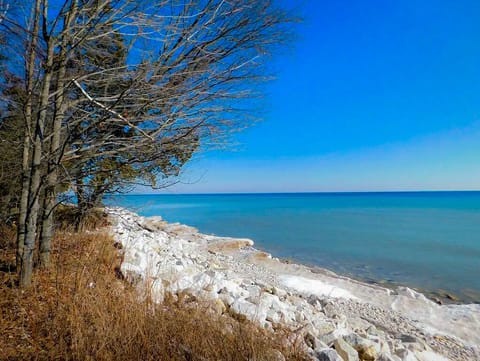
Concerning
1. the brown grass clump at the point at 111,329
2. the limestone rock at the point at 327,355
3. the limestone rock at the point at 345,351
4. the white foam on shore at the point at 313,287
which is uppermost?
the brown grass clump at the point at 111,329

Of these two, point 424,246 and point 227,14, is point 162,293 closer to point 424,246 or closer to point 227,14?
point 227,14

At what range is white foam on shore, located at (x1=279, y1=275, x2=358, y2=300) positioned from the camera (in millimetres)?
6371

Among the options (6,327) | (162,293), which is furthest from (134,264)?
(6,327)

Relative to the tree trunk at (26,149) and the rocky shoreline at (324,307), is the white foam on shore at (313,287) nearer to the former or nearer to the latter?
the rocky shoreline at (324,307)

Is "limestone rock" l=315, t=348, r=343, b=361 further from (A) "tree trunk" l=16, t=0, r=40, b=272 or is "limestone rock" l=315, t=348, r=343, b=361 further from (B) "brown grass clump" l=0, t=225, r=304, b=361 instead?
(A) "tree trunk" l=16, t=0, r=40, b=272

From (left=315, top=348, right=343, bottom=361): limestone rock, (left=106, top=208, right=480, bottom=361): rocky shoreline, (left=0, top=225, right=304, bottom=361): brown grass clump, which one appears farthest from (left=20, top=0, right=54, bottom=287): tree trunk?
(left=315, top=348, right=343, bottom=361): limestone rock

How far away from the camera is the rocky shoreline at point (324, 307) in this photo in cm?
298

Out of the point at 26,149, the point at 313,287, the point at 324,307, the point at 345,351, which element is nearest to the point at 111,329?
the point at 345,351

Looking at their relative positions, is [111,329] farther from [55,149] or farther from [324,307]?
[324,307]

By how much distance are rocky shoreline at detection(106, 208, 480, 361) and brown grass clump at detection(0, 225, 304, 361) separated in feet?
1.44

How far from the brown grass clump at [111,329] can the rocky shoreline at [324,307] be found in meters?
0.44

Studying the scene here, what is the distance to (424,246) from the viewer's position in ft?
46.7

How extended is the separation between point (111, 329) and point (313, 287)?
18.3 feet

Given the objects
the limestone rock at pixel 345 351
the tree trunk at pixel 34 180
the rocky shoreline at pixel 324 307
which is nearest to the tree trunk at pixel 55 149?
the tree trunk at pixel 34 180
